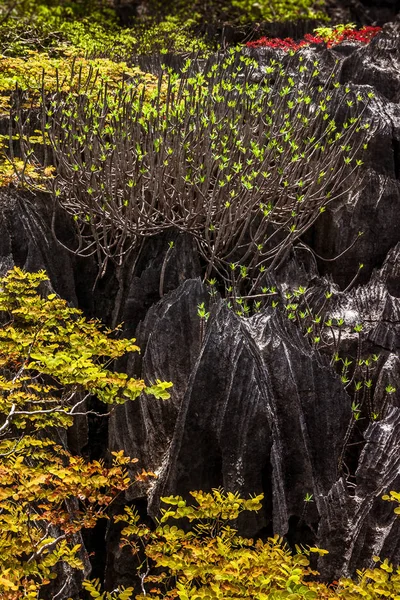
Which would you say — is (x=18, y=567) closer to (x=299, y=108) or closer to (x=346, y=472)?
(x=346, y=472)

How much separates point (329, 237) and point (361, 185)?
767 millimetres

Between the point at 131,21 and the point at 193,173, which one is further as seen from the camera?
the point at 131,21

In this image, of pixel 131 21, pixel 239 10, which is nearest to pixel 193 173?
pixel 131 21

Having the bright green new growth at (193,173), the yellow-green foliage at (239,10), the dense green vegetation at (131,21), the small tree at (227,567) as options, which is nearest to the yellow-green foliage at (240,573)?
the small tree at (227,567)

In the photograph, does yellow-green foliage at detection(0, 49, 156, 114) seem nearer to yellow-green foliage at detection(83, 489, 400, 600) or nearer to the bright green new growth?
the bright green new growth

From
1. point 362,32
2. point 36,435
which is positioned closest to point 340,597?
point 36,435

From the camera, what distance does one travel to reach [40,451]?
15.3ft

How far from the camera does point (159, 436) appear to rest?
211 inches

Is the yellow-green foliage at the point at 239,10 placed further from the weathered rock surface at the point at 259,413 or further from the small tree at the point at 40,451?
the small tree at the point at 40,451

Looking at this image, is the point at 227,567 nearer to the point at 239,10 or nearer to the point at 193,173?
the point at 193,173

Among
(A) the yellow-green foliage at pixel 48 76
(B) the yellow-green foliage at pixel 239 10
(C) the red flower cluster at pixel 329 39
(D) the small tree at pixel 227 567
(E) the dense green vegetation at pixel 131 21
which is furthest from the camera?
(B) the yellow-green foliage at pixel 239 10

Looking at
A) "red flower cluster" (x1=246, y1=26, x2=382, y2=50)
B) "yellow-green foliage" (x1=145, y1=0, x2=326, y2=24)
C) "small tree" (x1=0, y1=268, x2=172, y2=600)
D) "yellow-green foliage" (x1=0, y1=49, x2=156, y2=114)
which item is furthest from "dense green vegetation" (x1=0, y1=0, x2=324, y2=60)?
"small tree" (x1=0, y1=268, x2=172, y2=600)

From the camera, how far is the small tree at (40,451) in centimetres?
359

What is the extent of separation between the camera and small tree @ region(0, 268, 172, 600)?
11.8 feet
